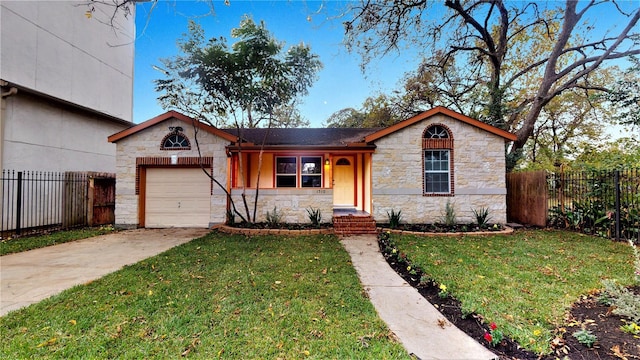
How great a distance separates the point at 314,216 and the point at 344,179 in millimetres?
3706

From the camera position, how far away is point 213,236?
8.30 metres

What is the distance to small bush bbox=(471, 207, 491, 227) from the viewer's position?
948 cm

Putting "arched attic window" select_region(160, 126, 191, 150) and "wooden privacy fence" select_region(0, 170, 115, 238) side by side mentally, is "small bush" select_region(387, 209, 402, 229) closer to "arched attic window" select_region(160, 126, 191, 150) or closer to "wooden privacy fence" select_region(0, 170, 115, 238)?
"arched attic window" select_region(160, 126, 191, 150)

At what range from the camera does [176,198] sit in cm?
1033

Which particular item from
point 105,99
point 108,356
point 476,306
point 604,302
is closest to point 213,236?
point 108,356

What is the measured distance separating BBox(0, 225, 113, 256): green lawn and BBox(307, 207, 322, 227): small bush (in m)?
6.98

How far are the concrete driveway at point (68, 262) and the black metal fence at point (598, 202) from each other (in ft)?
40.2

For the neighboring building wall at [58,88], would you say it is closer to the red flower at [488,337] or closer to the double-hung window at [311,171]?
the double-hung window at [311,171]

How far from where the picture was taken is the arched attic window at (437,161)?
9.99 metres

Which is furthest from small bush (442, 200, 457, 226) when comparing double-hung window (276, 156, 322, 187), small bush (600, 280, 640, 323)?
small bush (600, 280, 640, 323)

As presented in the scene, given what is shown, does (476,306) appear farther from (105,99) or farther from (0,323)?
(105,99)

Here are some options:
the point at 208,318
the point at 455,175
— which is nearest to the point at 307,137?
the point at 455,175

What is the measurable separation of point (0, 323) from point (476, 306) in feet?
18.8

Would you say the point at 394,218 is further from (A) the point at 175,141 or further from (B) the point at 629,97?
(B) the point at 629,97
